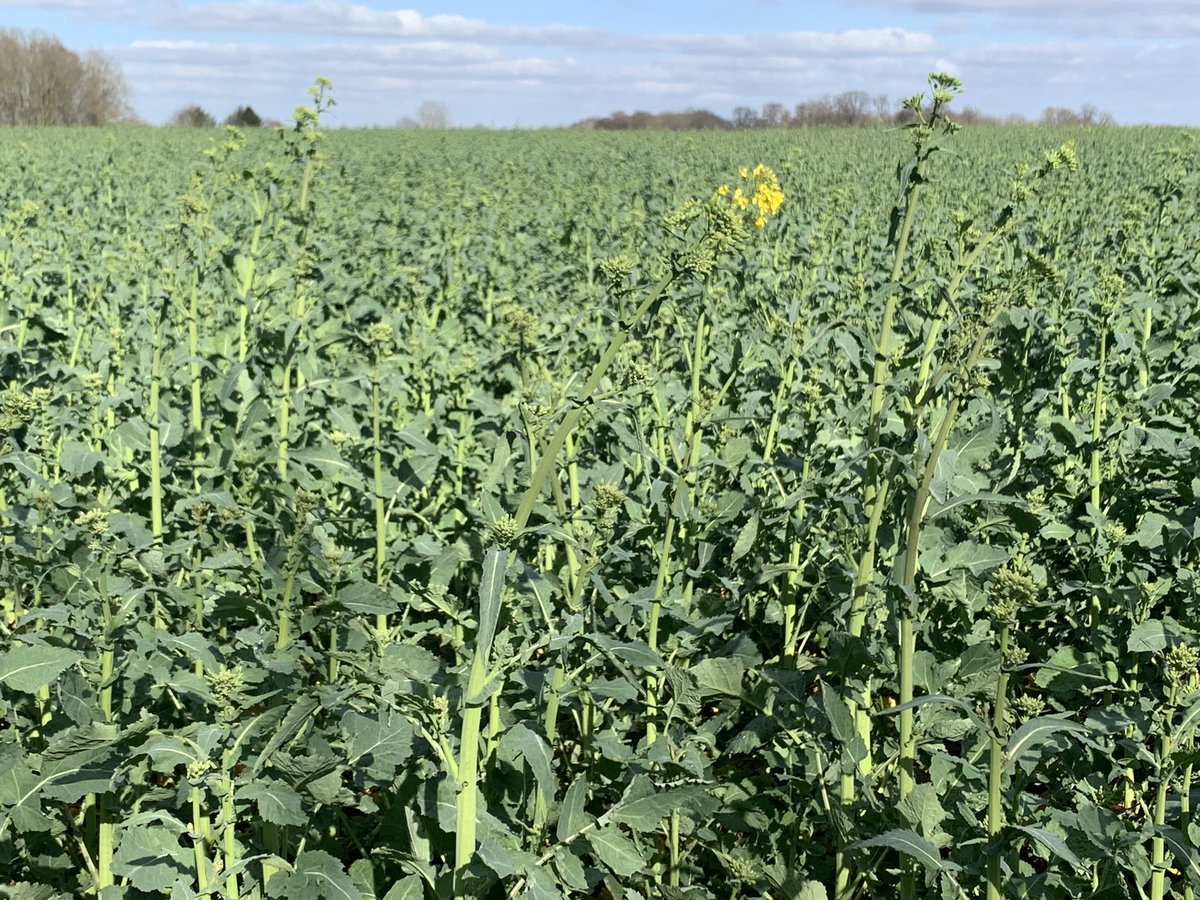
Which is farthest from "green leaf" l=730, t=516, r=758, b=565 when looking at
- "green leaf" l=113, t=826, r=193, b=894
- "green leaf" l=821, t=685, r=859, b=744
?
"green leaf" l=113, t=826, r=193, b=894

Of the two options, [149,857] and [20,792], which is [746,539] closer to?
[149,857]

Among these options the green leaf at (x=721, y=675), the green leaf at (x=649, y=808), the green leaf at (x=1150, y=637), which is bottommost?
the green leaf at (x=649, y=808)

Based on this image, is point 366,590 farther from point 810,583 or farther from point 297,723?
point 810,583

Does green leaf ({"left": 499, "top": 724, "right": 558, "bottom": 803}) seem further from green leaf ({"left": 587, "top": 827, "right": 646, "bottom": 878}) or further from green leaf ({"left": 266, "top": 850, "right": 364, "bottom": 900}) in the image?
green leaf ({"left": 266, "top": 850, "right": 364, "bottom": 900})

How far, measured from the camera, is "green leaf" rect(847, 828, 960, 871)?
2066 millimetres

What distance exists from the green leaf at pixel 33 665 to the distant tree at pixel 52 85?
300 ft

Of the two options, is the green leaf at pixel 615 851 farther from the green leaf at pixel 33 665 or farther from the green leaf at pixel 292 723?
the green leaf at pixel 33 665

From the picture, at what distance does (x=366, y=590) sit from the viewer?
2.64 m

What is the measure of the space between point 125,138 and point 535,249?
30229mm

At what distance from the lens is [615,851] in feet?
6.99

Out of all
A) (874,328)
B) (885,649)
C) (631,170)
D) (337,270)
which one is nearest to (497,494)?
(885,649)

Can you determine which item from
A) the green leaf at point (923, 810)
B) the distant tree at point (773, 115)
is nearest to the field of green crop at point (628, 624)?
the green leaf at point (923, 810)

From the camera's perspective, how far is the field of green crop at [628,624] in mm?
2207

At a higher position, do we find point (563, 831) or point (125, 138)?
point (125, 138)
